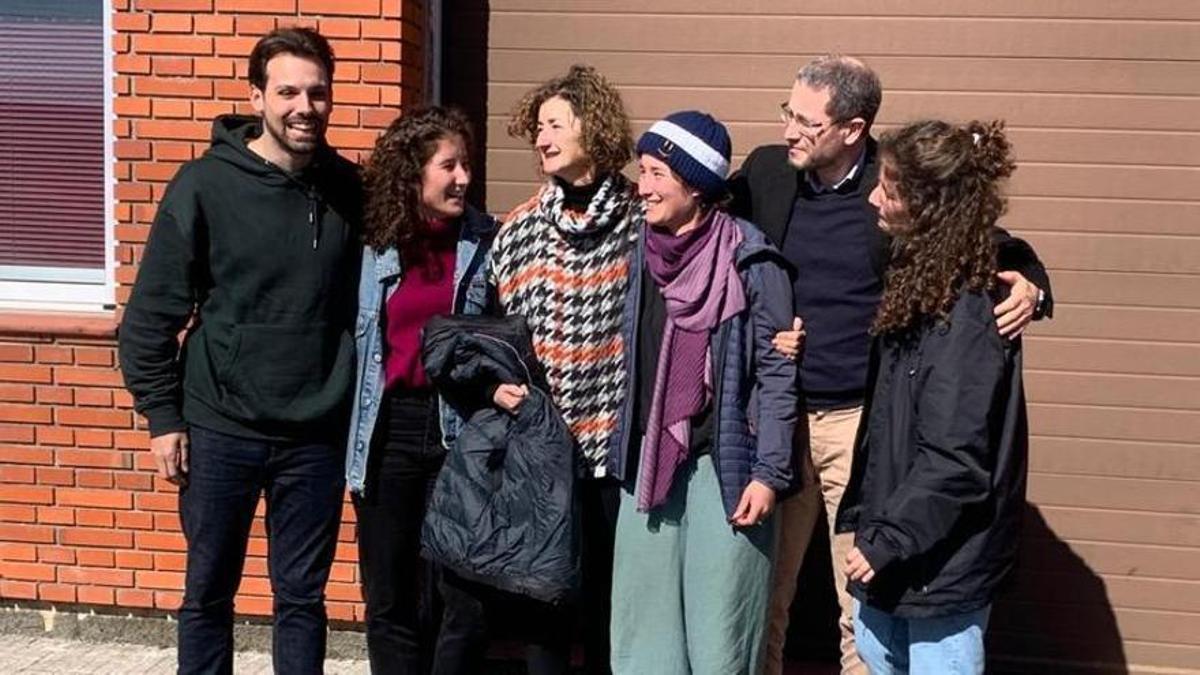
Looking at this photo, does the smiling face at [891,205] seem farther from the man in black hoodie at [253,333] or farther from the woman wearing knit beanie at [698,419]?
the man in black hoodie at [253,333]

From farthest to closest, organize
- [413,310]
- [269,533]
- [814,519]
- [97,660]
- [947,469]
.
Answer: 1. [97,660]
2. [814,519]
3. [269,533]
4. [413,310]
5. [947,469]

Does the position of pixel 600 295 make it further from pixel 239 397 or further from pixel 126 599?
pixel 126 599

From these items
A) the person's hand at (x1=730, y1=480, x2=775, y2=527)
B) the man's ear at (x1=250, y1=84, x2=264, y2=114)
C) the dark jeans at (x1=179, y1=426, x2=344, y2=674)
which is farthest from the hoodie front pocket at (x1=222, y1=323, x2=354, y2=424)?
the person's hand at (x1=730, y1=480, x2=775, y2=527)

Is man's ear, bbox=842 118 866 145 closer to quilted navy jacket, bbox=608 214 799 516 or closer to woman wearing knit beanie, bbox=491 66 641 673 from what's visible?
quilted navy jacket, bbox=608 214 799 516

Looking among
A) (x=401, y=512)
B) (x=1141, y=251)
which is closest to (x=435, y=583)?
(x=401, y=512)

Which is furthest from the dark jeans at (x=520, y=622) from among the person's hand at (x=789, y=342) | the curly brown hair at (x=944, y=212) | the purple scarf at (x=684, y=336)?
the curly brown hair at (x=944, y=212)

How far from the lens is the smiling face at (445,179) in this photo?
3451 millimetres

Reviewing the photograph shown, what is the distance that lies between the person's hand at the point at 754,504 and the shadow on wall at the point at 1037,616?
1.70 metres

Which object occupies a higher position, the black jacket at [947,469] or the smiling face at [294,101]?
the smiling face at [294,101]

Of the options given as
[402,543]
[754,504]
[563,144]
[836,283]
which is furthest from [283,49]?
[754,504]

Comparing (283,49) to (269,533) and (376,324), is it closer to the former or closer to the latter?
(376,324)

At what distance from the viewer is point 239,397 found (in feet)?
11.2

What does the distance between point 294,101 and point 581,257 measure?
889 millimetres

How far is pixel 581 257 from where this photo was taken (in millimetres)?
3301
